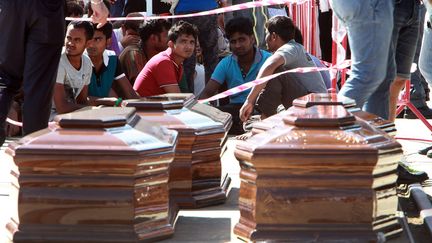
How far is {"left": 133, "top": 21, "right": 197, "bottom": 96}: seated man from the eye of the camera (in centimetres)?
719

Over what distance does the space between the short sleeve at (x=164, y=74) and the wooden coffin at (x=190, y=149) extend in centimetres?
288

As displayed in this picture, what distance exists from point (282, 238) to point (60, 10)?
225 centimetres

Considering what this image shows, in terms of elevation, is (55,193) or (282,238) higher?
(55,193)

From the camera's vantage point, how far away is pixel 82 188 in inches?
127

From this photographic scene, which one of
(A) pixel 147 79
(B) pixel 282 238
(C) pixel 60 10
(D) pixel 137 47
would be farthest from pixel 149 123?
(D) pixel 137 47

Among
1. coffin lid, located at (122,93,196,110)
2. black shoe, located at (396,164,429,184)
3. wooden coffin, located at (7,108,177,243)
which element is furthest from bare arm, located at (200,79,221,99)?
wooden coffin, located at (7,108,177,243)

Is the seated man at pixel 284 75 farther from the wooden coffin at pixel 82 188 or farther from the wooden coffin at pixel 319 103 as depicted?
the wooden coffin at pixel 82 188

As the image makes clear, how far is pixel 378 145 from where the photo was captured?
3297 mm

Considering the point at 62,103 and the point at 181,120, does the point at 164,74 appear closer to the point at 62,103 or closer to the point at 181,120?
the point at 62,103

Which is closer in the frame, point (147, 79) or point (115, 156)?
point (115, 156)

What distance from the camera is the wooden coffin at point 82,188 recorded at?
3221 millimetres

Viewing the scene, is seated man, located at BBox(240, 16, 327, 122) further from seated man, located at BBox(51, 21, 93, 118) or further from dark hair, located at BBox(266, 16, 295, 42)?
seated man, located at BBox(51, 21, 93, 118)

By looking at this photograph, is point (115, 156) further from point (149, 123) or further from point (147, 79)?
point (147, 79)

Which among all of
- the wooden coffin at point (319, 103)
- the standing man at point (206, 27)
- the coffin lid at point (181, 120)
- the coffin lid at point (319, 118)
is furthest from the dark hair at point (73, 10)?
the coffin lid at point (319, 118)
